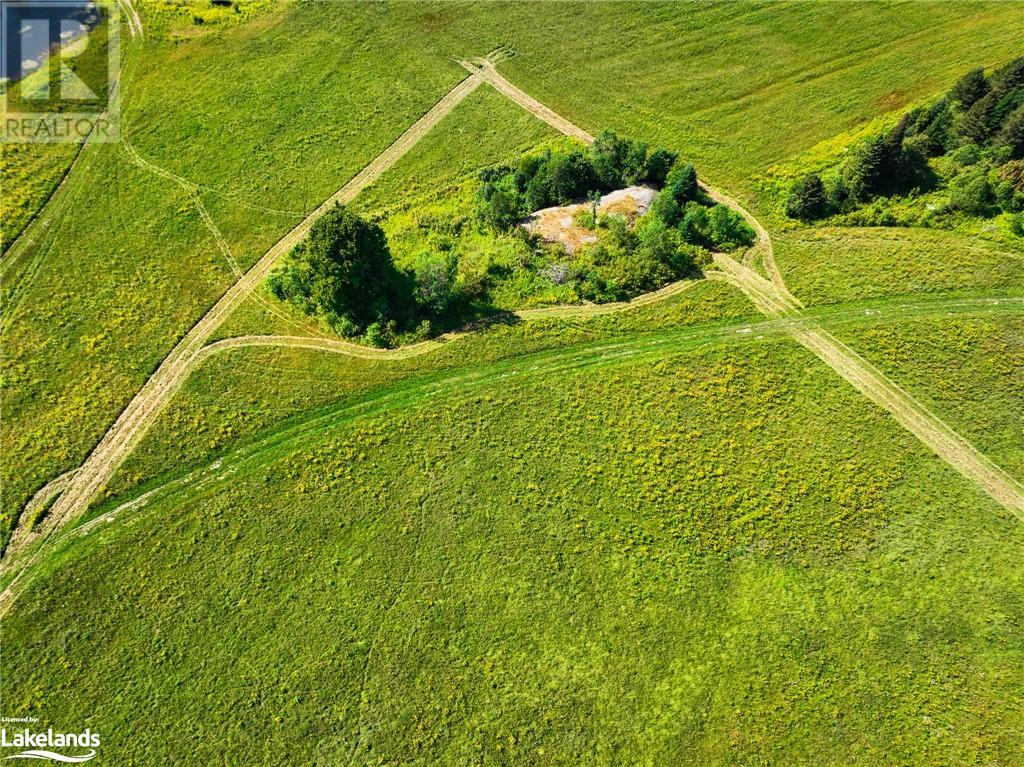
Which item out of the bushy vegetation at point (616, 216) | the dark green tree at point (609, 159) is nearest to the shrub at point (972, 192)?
the bushy vegetation at point (616, 216)

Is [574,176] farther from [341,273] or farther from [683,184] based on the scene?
[341,273]

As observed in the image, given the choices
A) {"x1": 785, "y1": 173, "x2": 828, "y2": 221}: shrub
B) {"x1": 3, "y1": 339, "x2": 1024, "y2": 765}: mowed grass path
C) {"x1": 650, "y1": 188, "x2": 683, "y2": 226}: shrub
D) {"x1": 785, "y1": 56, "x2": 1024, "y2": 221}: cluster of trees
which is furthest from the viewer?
{"x1": 650, "y1": 188, "x2": 683, "y2": 226}: shrub

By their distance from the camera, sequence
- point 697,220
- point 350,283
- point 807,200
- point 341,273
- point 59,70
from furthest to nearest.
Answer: point 59,70
point 697,220
point 807,200
point 350,283
point 341,273

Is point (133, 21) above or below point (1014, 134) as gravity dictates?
above

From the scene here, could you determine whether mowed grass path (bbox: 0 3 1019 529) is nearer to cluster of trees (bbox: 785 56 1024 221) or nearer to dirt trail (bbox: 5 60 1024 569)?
dirt trail (bbox: 5 60 1024 569)

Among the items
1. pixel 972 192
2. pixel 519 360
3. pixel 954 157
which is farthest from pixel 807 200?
pixel 519 360

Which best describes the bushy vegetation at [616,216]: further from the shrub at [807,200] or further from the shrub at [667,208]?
the shrub at [807,200]

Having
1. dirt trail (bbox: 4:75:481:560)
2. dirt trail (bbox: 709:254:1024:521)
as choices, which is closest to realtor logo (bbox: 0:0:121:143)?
dirt trail (bbox: 4:75:481:560)

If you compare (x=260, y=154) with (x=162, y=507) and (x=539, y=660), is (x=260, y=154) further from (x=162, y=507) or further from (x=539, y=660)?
(x=539, y=660)
